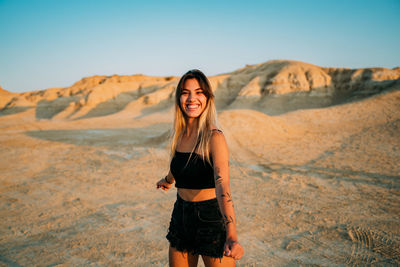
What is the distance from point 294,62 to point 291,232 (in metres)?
43.5

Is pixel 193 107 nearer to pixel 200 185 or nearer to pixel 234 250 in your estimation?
pixel 200 185

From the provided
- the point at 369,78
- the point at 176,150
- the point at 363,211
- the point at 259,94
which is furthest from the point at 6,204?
the point at 369,78

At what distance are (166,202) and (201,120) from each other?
4122 mm

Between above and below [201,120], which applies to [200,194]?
below

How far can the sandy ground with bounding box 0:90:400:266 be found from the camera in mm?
3463

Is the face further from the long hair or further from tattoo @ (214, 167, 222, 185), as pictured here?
tattoo @ (214, 167, 222, 185)

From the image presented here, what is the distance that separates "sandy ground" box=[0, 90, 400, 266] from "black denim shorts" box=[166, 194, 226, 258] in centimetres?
192

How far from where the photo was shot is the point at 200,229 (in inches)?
Result: 62.3

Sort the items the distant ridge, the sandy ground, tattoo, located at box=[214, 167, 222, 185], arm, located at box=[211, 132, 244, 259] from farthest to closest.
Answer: the distant ridge → the sandy ground → tattoo, located at box=[214, 167, 222, 185] → arm, located at box=[211, 132, 244, 259]

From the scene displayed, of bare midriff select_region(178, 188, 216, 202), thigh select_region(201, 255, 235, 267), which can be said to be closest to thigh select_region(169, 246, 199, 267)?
thigh select_region(201, 255, 235, 267)

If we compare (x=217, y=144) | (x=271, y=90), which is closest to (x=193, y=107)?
(x=217, y=144)

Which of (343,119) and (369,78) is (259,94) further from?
(343,119)

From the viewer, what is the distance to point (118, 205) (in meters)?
5.26

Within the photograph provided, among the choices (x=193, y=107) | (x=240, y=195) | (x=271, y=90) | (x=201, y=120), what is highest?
(x=271, y=90)
